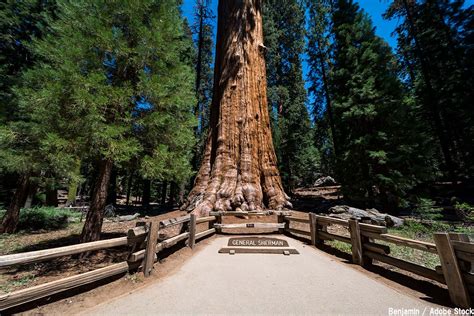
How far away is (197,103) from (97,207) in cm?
727

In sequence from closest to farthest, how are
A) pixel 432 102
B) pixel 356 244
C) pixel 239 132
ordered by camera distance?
pixel 356 244, pixel 239 132, pixel 432 102

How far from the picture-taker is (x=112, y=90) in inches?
165

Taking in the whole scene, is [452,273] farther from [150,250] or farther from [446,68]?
[446,68]

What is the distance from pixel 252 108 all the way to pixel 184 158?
5.07 meters

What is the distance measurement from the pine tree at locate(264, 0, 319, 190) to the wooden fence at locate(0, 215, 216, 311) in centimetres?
1557

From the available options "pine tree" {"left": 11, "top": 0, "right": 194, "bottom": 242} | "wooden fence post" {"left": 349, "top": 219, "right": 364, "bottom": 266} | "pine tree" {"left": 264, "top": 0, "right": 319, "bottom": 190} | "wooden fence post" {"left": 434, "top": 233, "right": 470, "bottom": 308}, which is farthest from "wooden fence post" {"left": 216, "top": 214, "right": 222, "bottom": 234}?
"pine tree" {"left": 264, "top": 0, "right": 319, "bottom": 190}

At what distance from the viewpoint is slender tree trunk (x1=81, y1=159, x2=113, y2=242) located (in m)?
4.89

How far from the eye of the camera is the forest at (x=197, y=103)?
4.34 metres

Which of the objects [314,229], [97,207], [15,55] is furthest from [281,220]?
[15,55]

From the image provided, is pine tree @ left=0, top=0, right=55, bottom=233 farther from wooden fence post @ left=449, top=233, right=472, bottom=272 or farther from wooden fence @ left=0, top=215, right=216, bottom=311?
wooden fence post @ left=449, top=233, right=472, bottom=272

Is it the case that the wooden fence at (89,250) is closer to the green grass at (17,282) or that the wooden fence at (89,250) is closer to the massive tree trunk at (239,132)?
the green grass at (17,282)

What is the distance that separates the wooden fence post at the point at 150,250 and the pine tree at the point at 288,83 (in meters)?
15.4

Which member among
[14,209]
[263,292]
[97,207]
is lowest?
[263,292]

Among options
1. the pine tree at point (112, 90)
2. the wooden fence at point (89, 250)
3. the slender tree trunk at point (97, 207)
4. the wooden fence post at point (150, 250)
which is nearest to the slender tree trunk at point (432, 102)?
the pine tree at point (112, 90)
